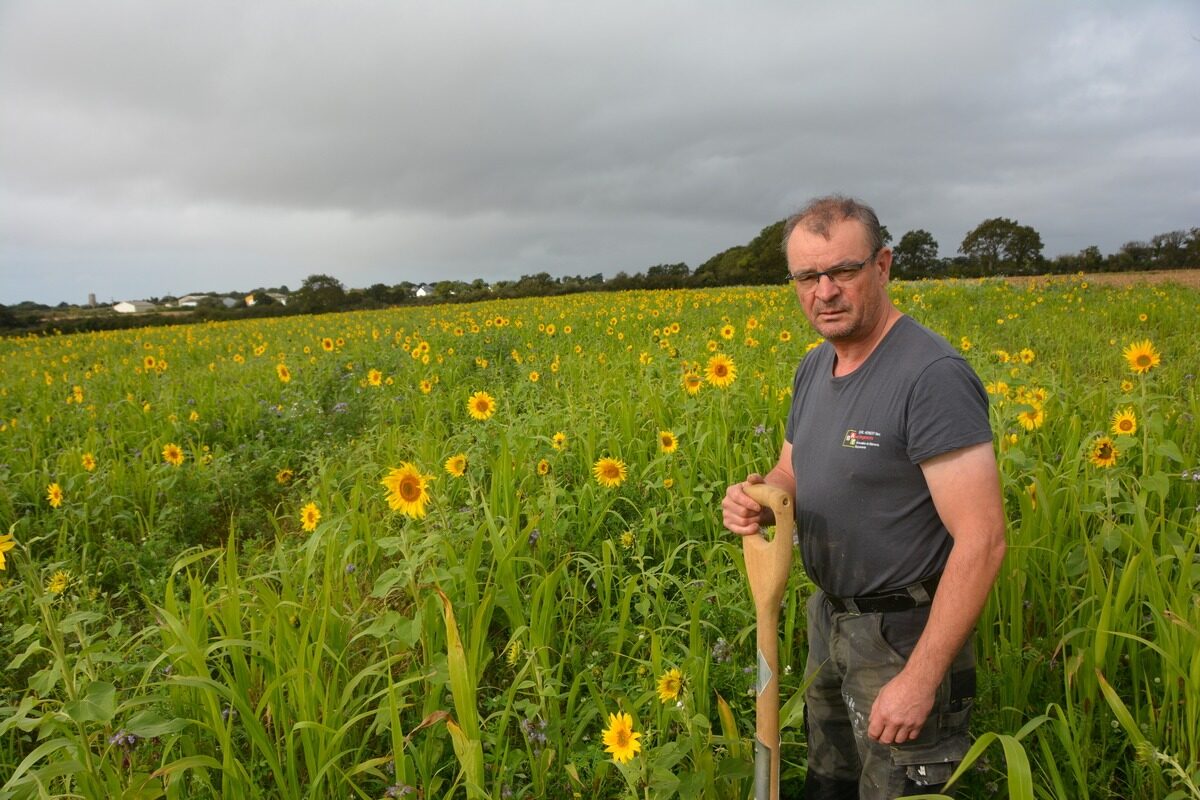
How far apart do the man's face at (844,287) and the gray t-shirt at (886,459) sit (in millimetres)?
97

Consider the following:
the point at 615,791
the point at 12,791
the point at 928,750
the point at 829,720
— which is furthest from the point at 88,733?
the point at 928,750

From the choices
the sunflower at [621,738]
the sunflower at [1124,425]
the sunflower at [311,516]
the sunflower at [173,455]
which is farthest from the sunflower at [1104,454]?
the sunflower at [173,455]

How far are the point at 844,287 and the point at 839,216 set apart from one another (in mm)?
194

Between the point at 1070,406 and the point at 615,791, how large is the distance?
160 inches

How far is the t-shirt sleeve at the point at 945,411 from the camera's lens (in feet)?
4.68

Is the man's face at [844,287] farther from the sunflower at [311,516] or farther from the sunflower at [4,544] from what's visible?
the sunflower at [311,516]

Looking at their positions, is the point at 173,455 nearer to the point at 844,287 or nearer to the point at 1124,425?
the point at 844,287

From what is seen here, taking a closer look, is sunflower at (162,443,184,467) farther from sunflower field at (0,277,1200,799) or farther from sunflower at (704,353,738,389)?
sunflower at (704,353,738,389)

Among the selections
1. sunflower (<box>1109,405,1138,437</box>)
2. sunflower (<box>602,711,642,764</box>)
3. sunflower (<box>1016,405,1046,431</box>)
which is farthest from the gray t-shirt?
sunflower (<box>1109,405,1138,437</box>)

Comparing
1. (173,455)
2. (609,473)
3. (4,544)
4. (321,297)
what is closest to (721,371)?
(609,473)

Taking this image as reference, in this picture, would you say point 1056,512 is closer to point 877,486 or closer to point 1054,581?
point 1054,581

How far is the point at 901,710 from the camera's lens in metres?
1.46

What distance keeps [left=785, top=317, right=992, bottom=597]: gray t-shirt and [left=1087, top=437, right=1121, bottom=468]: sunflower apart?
140 centimetres

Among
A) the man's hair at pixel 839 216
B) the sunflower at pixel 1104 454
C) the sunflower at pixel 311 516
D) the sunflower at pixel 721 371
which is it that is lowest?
the sunflower at pixel 311 516
